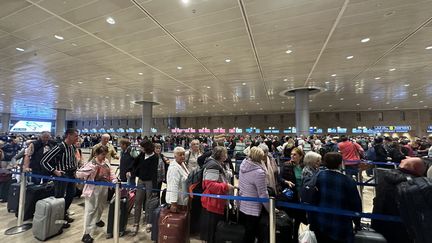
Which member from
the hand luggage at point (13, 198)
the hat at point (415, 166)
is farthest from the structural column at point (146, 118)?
the hat at point (415, 166)

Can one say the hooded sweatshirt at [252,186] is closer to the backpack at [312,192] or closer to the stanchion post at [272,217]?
the stanchion post at [272,217]

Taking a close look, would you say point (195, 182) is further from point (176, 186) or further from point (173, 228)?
point (173, 228)

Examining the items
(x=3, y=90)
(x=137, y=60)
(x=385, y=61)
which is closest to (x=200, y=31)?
(x=137, y=60)

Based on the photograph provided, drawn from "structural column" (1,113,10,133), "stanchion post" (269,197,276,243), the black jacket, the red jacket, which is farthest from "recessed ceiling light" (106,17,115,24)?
"structural column" (1,113,10,133)

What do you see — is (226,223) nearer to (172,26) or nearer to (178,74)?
(172,26)

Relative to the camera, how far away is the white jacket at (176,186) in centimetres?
310

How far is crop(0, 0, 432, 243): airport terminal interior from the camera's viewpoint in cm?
239

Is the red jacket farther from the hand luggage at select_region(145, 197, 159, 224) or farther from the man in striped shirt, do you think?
the man in striped shirt

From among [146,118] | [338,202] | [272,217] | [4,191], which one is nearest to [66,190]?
[4,191]

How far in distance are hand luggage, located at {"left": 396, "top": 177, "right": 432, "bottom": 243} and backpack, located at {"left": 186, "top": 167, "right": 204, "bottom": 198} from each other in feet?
7.70

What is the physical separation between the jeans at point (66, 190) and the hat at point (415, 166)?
524cm

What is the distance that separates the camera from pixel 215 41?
6852 mm

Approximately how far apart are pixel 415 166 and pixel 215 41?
6039mm

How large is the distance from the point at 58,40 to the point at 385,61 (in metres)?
12.5
